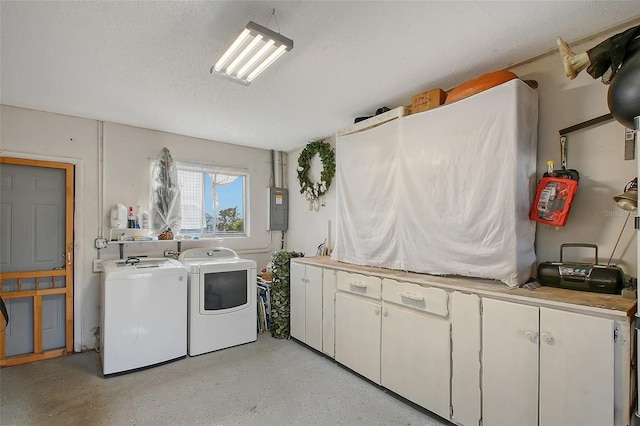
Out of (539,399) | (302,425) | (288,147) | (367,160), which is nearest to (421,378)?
(539,399)

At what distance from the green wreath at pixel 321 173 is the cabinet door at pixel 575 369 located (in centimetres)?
269

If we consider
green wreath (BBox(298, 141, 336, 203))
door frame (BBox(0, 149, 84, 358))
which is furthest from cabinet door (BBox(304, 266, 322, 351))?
door frame (BBox(0, 149, 84, 358))

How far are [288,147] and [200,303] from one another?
97.5 inches

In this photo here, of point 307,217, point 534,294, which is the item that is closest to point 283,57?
point 534,294

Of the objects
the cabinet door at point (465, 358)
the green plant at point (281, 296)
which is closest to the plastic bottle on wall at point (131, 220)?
the green plant at point (281, 296)

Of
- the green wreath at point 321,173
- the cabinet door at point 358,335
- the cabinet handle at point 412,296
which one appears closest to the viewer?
the cabinet handle at point 412,296

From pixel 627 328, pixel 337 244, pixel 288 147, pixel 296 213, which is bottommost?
pixel 627 328

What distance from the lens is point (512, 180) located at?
6.23 ft

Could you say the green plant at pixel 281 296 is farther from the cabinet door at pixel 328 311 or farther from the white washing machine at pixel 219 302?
the cabinet door at pixel 328 311

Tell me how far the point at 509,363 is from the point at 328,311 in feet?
5.33

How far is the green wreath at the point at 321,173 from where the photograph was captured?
12.6ft

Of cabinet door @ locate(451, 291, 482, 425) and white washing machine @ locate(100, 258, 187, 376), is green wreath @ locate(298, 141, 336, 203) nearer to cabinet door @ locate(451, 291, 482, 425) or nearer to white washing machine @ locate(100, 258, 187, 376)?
white washing machine @ locate(100, 258, 187, 376)

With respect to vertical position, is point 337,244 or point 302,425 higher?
point 337,244

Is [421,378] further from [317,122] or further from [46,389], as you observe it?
[46,389]
